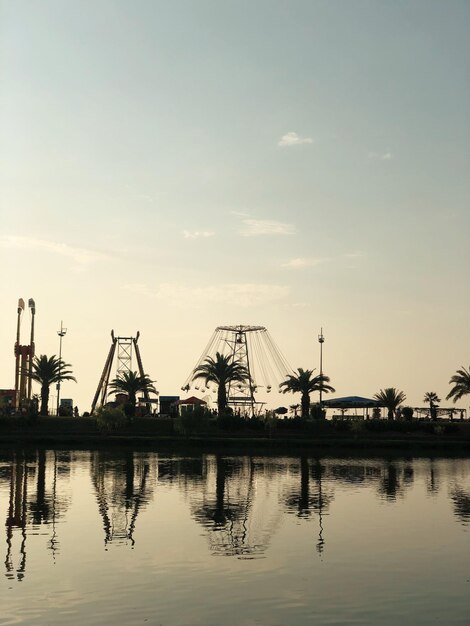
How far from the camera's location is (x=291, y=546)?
22094 millimetres

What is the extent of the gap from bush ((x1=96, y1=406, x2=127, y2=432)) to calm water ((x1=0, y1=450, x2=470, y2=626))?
27142 millimetres

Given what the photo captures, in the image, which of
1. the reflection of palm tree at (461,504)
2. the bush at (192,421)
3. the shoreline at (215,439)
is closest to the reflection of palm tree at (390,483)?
the reflection of palm tree at (461,504)

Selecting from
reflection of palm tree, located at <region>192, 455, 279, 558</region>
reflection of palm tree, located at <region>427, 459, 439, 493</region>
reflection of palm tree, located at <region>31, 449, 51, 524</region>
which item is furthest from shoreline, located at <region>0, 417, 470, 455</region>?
reflection of palm tree, located at <region>192, 455, 279, 558</region>

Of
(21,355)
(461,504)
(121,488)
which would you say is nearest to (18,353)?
(21,355)

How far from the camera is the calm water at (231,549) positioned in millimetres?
15328

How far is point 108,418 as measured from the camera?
69.6 meters

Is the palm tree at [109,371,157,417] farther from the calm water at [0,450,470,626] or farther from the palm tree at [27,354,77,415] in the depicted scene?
the calm water at [0,450,470,626]

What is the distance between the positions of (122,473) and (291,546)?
71.7 feet

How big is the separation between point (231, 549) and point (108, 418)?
1947 inches

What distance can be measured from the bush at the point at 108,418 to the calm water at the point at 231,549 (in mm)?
27142

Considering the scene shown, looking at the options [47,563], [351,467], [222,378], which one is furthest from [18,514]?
[222,378]

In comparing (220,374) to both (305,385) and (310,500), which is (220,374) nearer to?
(305,385)

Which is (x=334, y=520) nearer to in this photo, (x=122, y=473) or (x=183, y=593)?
(x=183, y=593)

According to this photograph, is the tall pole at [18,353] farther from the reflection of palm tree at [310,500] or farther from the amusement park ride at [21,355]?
the reflection of palm tree at [310,500]
